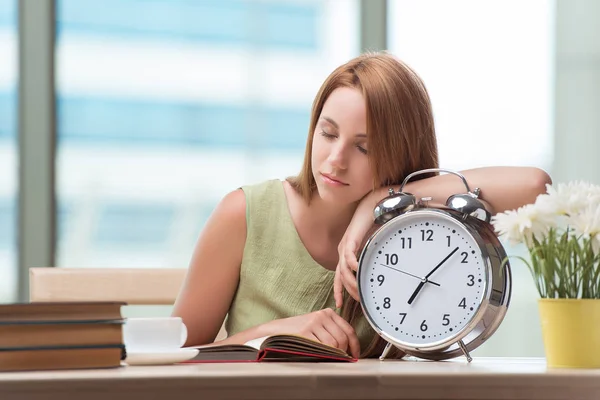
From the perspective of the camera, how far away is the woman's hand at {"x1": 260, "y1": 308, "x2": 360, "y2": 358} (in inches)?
53.8

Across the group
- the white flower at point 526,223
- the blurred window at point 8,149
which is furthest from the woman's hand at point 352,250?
the blurred window at point 8,149

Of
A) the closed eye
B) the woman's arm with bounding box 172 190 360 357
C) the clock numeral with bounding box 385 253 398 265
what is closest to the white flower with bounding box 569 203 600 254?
the clock numeral with bounding box 385 253 398 265

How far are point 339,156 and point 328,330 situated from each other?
0.31 metres

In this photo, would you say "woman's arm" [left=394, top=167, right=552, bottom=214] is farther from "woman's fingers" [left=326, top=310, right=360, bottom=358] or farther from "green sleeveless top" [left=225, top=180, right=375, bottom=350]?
"green sleeveless top" [left=225, top=180, right=375, bottom=350]

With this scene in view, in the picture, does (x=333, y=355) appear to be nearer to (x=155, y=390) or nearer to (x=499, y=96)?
(x=155, y=390)

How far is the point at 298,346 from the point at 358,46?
2.44m

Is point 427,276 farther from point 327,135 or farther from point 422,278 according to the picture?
point 327,135

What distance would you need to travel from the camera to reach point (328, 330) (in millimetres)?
1396

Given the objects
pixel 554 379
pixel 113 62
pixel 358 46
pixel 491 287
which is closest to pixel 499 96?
pixel 358 46

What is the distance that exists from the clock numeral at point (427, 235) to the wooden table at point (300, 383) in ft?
0.84

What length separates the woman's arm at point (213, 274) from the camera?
5.65 ft

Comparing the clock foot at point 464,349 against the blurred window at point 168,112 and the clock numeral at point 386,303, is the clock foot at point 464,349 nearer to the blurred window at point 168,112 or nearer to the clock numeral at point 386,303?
the clock numeral at point 386,303

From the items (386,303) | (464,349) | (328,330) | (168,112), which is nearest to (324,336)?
(328,330)

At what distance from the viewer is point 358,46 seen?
3451mm
